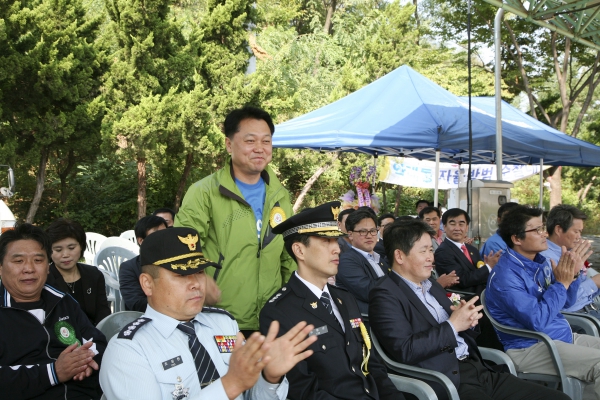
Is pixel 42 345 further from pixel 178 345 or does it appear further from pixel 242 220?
pixel 242 220

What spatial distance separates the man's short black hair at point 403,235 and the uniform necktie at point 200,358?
1.50 m

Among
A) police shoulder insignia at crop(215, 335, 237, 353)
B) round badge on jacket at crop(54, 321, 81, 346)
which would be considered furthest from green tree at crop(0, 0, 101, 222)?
police shoulder insignia at crop(215, 335, 237, 353)

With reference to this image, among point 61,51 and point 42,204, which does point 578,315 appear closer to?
point 61,51

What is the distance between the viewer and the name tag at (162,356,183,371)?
75.7 inches

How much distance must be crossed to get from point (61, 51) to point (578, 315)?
11613 millimetres

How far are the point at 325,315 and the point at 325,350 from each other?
0.55 ft

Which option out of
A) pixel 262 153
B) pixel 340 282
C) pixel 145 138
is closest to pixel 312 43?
pixel 145 138

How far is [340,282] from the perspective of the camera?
4621mm

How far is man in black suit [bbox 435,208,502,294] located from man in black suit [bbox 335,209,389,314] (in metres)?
0.79

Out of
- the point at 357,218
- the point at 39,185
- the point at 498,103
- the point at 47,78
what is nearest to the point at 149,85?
the point at 47,78

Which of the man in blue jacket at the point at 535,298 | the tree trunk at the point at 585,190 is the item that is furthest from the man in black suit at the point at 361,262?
the tree trunk at the point at 585,190

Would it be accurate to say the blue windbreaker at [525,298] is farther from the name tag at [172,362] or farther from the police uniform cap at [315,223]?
the name tag at [172,362]

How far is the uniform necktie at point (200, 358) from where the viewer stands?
2.01 metres

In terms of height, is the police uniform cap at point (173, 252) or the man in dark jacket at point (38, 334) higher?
the police uniform cap at point (173, 252)
